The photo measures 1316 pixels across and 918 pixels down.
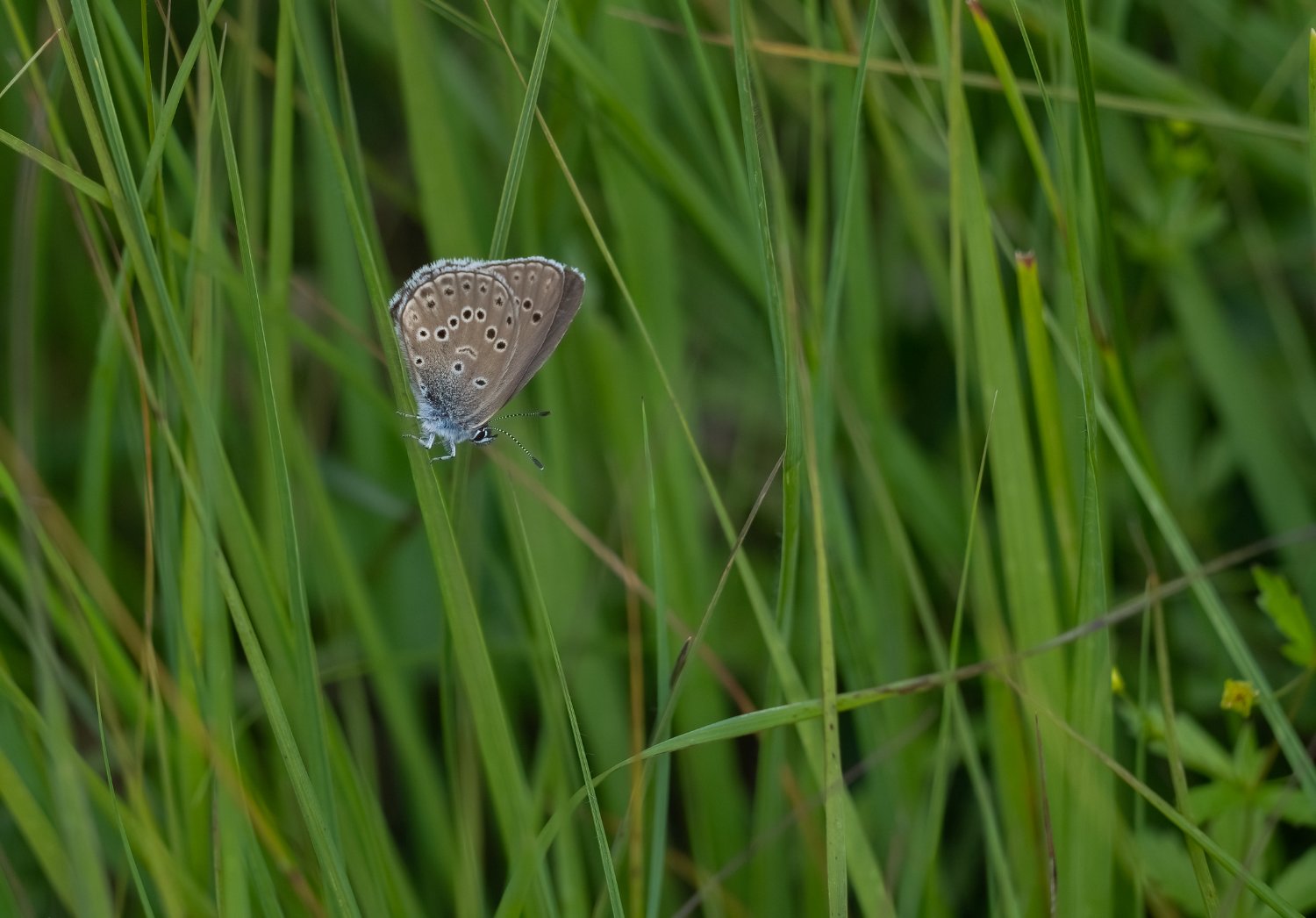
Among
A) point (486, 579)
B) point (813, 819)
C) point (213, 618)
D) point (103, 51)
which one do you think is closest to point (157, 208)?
point (103, 51)

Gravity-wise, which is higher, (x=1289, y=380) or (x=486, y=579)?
(x=1289, y=380)

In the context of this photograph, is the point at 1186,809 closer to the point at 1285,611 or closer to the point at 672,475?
the point at 1285,611

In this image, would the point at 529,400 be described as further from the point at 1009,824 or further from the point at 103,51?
the point at 1009,824

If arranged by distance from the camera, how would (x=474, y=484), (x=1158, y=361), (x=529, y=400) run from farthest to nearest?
(x=1158, y=361), (x=529, y=400), (x=474, y=484)

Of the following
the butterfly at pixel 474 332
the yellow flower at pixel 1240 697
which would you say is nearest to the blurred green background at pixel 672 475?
the yellow flower at pixel 1240 697

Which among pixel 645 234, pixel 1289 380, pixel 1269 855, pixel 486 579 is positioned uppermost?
pixel 645 234

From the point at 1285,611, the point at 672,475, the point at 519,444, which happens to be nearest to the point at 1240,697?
the point at 1285,611

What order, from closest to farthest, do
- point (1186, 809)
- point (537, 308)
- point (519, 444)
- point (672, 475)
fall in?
point (1186, 809), point (537, 308), point (519, 444), point (672, 475)
